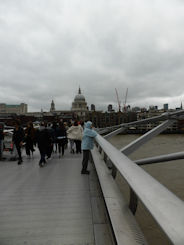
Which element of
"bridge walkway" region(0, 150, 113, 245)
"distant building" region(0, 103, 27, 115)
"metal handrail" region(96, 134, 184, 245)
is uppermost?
"distant building" region(0, 103, 27, 115)

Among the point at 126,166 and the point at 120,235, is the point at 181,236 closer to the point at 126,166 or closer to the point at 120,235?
the point at 126,166

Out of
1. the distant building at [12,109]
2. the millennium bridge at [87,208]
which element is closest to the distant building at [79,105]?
the distant building at [12,109]

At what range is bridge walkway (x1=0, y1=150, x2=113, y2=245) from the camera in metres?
1.62

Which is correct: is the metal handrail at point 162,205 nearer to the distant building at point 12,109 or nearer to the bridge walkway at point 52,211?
the bridge walkway at point 52,211

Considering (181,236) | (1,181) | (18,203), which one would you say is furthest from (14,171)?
(181,236)

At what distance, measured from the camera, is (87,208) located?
2197mm

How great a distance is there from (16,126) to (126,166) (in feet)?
14.5

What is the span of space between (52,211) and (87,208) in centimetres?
38

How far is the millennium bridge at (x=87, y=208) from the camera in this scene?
Result: 0.75 metres

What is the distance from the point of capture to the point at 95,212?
6.69ft

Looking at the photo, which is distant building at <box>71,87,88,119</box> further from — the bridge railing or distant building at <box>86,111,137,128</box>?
the bridge railing

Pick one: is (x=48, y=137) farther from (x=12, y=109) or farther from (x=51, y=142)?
(x=12, y=109)

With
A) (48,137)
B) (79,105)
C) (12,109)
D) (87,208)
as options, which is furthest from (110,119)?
(87,208)

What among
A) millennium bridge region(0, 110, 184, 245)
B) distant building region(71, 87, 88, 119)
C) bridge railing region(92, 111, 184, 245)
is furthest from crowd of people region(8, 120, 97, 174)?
distant building region(71, 87, 88, 119)
